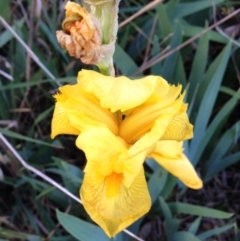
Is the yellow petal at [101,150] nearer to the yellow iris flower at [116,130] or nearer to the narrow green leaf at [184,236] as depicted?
the yellow iris flower at [116,130]

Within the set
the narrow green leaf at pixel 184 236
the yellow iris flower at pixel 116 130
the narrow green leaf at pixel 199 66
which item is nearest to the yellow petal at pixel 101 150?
the yellow iris flower at pixel 116 130

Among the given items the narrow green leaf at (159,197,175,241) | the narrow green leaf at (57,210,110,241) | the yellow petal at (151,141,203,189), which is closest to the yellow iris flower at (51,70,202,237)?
the yellow petal at (151,141,203,189)

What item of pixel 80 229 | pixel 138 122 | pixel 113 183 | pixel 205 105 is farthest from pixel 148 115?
pixel 205 105

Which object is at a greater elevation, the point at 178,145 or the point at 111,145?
the point at 111,145

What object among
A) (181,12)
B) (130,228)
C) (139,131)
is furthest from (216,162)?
(139,131)

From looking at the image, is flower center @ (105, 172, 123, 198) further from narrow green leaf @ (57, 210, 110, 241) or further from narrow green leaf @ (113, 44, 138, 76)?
narrow green leaf @ (113, 44, 138, 76)

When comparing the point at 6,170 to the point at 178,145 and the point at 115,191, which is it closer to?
the point at 178,145
